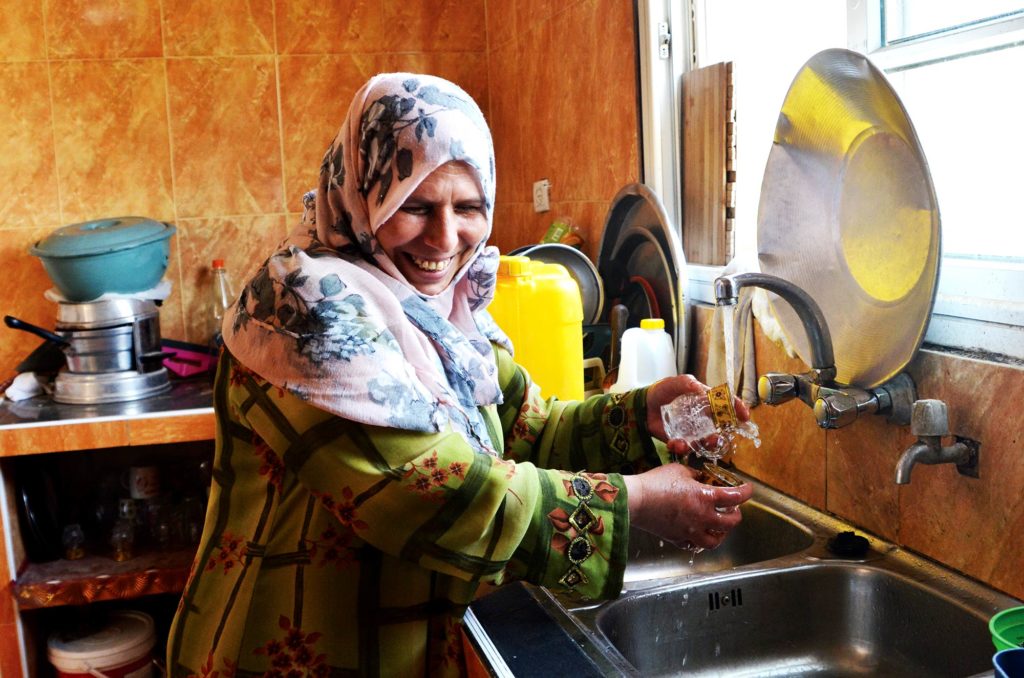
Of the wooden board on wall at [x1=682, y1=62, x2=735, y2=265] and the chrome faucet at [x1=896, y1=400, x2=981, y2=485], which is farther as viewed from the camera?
the wooden board on wall at [x1=682, y1=62, x2=735, y2=265]

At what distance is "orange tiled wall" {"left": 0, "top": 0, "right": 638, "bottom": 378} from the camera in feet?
9.00

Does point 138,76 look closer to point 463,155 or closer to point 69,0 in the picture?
point 69,0

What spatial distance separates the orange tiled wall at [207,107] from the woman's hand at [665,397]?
4.36 feet

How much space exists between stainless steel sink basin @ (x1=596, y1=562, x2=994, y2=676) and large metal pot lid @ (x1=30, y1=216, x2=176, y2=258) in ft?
5.71

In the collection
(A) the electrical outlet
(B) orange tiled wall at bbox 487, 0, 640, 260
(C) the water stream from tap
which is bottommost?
(C) the water stream from tap

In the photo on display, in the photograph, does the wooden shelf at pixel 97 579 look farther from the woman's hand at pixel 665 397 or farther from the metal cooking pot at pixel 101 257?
the woman's hand at pixel 665 397

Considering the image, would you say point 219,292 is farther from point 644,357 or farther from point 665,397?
point 665,397

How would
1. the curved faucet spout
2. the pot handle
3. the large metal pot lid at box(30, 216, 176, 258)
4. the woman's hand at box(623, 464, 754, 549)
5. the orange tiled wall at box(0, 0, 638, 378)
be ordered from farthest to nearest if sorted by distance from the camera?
1. the orange tiled wall at box(0, 0, 638, 378)
2. the large metal pot lid at box(30, 216, 176, 258)
3. the pot handle
4. the curved faucet spout
5. the woman's hand at box(623, 464, 754, 549)

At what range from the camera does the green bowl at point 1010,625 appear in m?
0.85

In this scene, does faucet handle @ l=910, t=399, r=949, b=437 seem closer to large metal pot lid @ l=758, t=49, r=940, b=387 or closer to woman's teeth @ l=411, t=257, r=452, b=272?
large metal pot lid @ l=758, t=49, r=940, b=387

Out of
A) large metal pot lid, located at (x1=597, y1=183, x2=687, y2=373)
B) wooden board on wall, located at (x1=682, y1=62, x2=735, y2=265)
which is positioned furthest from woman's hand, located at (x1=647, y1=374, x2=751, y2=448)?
wooden board on wall, located at (x1=682, y1=62, x2=735, y2=265)

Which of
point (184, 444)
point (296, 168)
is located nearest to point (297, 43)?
point (296, 168)

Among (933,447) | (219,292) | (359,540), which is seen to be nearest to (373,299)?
(359,540)

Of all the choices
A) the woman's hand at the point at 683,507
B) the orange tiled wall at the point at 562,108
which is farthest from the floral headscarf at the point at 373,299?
the orange tiled wall at the point at 562,108
